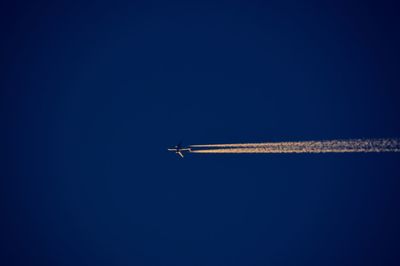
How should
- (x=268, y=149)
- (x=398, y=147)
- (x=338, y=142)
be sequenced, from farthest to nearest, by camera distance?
(x=268, y=149) < (x=338, y=142) < (x=398, y=147)

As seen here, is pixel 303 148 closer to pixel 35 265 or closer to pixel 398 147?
pixel 398 147

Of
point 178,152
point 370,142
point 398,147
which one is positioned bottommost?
point 398,147

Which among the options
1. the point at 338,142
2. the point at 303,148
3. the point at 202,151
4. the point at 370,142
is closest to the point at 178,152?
the point at 202,151

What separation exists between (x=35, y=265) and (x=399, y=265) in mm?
58125

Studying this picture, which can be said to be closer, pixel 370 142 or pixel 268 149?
pixel 370 142

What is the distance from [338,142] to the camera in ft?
56.1

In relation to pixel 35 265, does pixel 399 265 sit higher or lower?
lower

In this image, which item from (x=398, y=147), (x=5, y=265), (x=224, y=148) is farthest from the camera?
(x=5, y=265)

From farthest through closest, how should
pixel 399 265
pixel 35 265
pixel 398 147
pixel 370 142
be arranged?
pixel 35 265
pixel 399 265
pixel 370 142
pixel 398 147

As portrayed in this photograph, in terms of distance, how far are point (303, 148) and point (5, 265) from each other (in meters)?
68.4

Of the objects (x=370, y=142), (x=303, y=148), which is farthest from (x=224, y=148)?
(x=370, y=142)

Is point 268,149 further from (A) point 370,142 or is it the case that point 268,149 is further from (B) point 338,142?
(A) point 370,142

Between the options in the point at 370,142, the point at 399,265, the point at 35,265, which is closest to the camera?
the point at 370,142

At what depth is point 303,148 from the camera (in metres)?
18.1
